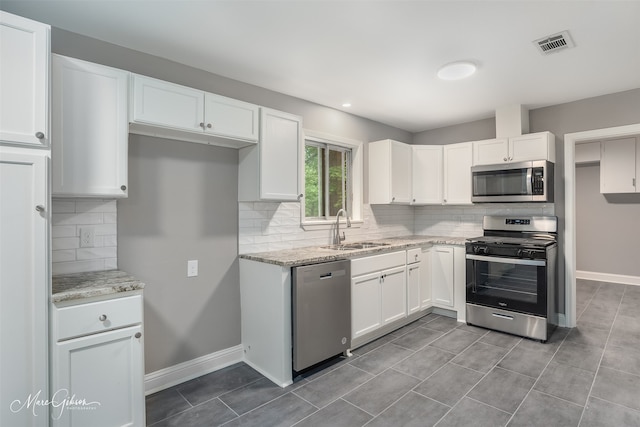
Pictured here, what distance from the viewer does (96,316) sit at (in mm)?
1690

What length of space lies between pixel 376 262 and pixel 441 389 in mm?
1183

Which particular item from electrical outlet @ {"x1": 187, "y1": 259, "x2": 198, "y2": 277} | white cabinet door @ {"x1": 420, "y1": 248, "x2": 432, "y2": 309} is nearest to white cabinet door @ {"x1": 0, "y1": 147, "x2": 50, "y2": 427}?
electrical outlet @ {"x1": 187, "y1": 259, "x2": 198, "y2": 277}

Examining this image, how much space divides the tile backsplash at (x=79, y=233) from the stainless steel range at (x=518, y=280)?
338 cm

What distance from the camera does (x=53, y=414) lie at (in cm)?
159

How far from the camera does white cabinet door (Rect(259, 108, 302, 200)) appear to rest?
2.71m

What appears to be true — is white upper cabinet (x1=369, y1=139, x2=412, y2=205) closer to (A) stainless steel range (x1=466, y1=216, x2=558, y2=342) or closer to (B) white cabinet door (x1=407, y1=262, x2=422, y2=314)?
(B) white cabinet door (x1=407, y1=262, x2=422, y2=314)

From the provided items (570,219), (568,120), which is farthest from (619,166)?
(570,219)

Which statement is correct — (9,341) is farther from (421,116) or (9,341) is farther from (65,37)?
(421,116)

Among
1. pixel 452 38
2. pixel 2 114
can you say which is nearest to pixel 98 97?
pixel 2 114

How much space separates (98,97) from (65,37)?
22.1 inches

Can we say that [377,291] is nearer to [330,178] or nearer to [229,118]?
[330,178]

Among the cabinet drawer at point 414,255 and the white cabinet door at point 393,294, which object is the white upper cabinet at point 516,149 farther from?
the white cabinet door at point 393,294

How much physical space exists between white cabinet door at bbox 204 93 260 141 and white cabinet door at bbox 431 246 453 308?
8.57ft

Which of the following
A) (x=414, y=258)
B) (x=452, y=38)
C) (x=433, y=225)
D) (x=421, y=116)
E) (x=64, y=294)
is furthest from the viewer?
(x=433, y=225)
